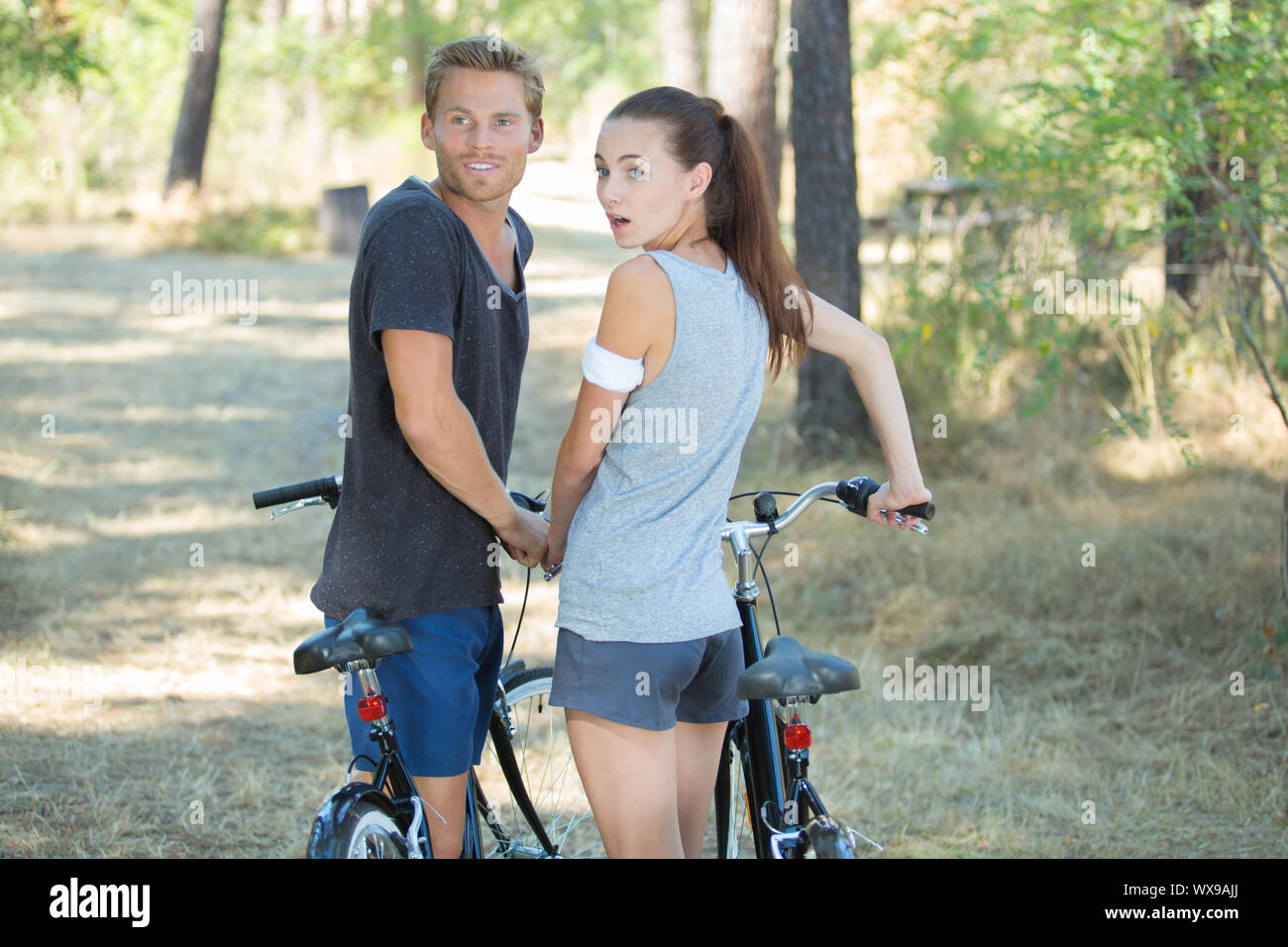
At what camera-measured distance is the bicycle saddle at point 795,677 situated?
2.15 meters

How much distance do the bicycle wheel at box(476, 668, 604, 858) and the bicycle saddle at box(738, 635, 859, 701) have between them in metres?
1.05

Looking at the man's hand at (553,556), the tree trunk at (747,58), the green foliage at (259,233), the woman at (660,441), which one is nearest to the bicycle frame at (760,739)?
the woman at (660,441)

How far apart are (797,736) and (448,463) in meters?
0.82

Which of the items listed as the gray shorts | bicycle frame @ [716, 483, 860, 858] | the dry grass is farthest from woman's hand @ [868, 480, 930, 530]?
the dry grass

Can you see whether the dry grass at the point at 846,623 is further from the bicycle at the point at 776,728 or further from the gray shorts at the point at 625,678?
the gray shorts at the point at 625,678

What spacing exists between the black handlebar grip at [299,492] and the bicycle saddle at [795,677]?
3.42 feet

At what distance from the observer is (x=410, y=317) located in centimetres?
221

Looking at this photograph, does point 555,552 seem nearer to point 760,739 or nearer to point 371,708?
point 371,708

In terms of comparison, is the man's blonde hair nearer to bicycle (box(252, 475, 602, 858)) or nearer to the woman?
the woman

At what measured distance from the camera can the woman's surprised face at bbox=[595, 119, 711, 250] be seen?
7.30 feet

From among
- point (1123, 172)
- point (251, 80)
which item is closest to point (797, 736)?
point (1123, 172)

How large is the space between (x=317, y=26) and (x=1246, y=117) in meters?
30.7
